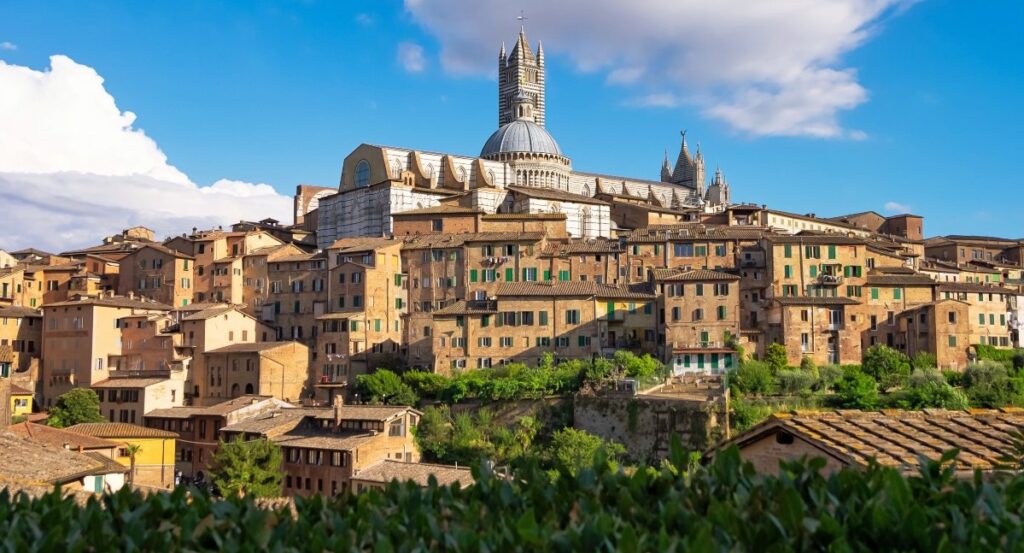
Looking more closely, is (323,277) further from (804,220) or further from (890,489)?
(890,489)

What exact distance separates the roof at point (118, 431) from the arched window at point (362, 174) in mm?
41162

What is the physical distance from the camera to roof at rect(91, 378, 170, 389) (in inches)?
2468

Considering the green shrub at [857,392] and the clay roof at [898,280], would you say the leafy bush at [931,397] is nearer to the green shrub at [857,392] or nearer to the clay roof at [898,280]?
the green shrub at [857,392]

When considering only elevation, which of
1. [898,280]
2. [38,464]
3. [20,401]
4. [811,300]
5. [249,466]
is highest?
[898,280]

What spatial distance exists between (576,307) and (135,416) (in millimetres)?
27101

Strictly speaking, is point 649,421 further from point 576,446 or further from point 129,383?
point 129,383

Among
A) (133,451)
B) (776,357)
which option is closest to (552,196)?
(776,357)

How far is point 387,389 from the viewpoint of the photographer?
58.7m

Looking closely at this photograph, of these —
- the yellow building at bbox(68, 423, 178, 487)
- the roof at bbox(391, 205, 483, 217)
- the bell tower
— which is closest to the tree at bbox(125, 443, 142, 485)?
the yellow building at bbox(68, 423, 178, 487)

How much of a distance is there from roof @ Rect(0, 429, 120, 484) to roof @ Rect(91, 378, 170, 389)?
34.1m

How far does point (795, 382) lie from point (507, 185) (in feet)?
159

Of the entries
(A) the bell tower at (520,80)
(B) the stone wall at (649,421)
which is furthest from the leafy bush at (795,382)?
(A) the bell tower at (520,80)

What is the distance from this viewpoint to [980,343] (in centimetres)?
6234

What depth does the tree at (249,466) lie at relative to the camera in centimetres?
4600
